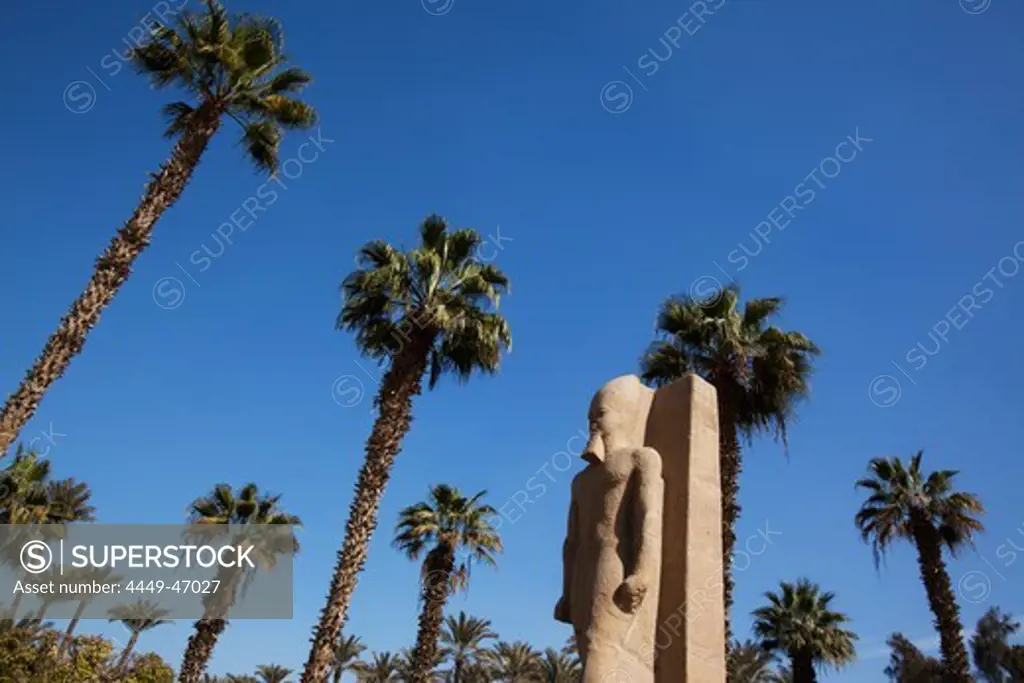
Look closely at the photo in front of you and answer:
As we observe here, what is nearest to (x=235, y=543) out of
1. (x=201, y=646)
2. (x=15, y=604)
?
(x=201, y=646)

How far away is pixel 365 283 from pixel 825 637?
18974mm

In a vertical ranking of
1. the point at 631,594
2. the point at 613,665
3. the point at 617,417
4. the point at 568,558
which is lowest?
the point at 613,665

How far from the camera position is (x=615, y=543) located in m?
5.16

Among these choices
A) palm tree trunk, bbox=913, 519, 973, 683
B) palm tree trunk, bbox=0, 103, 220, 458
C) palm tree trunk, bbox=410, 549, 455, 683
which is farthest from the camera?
palm tree trunk, bbox=410, 549, 455, 683

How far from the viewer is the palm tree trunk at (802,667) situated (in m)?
23.3

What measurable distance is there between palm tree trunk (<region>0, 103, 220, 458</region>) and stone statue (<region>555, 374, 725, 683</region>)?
29.3 ft

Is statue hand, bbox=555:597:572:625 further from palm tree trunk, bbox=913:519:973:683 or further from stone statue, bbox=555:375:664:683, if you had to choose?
palm tree trunk, bbox=913:519:973:683

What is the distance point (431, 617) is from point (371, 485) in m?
9.34

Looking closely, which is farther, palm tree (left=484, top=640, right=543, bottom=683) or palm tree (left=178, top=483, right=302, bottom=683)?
palm tree (left=484, top=640, right=543, bottom=683)

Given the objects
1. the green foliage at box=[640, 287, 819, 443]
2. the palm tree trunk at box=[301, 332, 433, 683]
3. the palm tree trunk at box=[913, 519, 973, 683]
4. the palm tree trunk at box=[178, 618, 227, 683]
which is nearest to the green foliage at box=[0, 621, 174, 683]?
the palm tree trunk at box=[178, 618, 227, 683]

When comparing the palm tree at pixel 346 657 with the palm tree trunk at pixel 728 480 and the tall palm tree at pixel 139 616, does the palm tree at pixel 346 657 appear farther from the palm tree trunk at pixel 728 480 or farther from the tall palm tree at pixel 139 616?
the palm tree trunk at pixel 728 480

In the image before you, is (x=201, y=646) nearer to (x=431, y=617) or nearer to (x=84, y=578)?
(x=431, y=617)

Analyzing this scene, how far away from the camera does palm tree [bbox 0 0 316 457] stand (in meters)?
11.6

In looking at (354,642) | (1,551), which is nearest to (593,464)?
(1,551)
